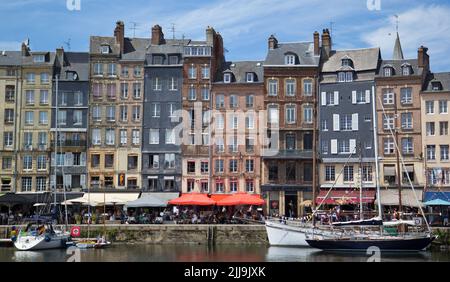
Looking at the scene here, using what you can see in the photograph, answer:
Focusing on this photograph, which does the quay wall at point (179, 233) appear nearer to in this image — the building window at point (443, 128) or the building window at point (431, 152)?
the building window at point (431, 152)

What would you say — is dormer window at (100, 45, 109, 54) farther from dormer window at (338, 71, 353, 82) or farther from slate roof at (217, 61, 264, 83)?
dormer window at (338, 71, 353, 82)

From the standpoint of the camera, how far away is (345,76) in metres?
38.2

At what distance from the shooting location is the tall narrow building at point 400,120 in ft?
117

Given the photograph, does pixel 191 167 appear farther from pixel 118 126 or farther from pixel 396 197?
pixel 396 197

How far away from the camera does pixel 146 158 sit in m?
38.6

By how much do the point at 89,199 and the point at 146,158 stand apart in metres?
5.36

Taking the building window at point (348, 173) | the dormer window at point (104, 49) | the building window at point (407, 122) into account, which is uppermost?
the dormer window at point (104, 49)

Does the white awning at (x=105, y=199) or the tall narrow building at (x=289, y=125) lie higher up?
the tall narrow building at (x=289, y=125)

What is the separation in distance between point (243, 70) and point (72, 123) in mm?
11186

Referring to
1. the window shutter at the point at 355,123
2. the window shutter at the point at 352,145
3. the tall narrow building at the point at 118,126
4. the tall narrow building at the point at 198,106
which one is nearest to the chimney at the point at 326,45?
the window shutter at the point at 355,123

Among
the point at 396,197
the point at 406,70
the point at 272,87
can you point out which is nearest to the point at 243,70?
the point at 272,87

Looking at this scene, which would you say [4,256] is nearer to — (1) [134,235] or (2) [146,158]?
(1) [134,235]

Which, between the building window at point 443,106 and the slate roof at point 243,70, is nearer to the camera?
the building window at point 443,106

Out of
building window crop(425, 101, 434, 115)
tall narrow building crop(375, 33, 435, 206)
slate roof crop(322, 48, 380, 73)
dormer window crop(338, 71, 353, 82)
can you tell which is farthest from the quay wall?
slate roof crop(322, 48, 380, 73)
